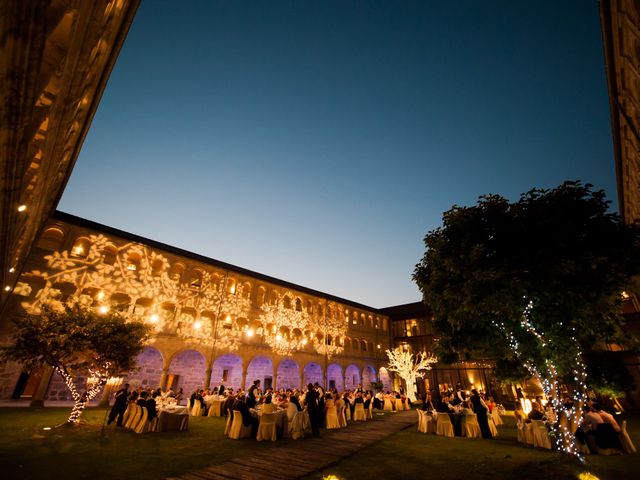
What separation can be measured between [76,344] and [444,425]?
13.1 meters

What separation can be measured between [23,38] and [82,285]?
17761 millimetres

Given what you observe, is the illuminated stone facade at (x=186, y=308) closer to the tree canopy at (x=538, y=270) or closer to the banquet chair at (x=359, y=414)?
the banquet chair at (x=359, y=414)

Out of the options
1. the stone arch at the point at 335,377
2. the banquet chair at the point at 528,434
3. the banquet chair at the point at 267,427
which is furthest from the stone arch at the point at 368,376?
the banquet chair at the point at 267,427

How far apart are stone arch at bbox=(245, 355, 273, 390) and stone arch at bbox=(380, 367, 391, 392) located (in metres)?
14.6

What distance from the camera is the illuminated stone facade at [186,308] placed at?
1520 cm

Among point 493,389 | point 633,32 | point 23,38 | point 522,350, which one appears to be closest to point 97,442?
point 23,38

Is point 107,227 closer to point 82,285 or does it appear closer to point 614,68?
point 82,285

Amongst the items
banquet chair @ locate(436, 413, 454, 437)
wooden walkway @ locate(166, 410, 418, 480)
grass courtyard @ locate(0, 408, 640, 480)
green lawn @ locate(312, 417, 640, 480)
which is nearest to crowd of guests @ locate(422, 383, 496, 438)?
banquet chair @ locate(436, 413, 454, 437)

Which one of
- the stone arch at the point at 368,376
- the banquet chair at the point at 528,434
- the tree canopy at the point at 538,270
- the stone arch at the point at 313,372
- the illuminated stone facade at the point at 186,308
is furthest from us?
the stone arch at the point at 368,376

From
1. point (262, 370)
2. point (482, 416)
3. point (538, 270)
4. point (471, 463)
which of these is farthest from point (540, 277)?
point (262, 370)

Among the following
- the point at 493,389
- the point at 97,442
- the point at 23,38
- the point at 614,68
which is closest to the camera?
the point at 23,38

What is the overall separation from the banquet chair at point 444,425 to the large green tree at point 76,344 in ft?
38.2

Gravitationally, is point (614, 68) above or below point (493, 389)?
above

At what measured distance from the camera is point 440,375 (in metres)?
30.1
